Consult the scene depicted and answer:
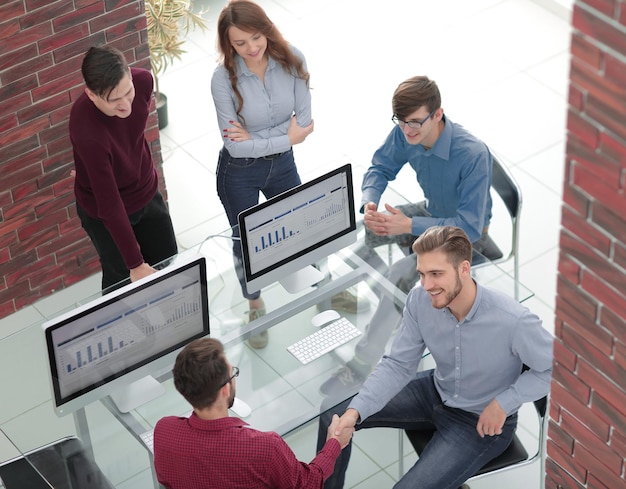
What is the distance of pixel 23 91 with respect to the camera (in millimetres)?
4934

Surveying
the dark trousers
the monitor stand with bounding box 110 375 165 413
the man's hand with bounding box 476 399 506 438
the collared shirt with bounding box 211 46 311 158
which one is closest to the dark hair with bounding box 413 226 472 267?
the man's hand with bounding box 476 399 506 438

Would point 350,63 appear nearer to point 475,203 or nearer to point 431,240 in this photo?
point 475,203

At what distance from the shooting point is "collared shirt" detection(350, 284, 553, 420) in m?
3.76

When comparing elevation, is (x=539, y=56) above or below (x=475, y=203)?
below

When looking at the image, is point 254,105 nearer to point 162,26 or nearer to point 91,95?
point 91,95

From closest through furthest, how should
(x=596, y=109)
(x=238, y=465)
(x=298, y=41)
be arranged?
(x=596, y=109), (x=238, y=465), (x=298, y=41)

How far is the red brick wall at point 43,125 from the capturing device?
4.86 m

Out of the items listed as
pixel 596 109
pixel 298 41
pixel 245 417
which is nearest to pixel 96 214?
pixel 245 417

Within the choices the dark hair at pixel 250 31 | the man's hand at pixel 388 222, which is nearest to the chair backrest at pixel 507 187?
the man's hand at pixel 388 222

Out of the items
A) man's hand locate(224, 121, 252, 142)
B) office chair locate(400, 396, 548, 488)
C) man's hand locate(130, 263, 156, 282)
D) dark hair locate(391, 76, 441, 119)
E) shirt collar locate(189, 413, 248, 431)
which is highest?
dark hair locate(391, 76, 441, 119)

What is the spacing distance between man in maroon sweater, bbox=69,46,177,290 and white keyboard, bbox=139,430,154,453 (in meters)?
0.66

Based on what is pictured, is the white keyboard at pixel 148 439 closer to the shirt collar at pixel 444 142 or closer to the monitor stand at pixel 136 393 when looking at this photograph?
the monitor stand at pixel 136 393

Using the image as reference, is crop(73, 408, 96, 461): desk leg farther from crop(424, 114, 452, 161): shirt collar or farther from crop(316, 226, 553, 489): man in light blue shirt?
crop(424, 114, 452, 161): shirt collar

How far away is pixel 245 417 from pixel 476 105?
3.28 meters
